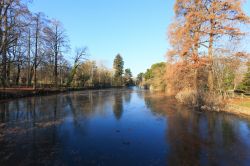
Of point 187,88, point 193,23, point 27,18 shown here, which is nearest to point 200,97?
point 187,88

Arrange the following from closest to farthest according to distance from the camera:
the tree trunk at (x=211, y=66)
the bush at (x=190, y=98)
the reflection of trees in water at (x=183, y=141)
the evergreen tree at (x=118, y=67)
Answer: the reflection of trees in water at (x=183, y=141) → the tree trunk at (x=211, y=66) → the bush at (x=190, y=98) → the evergreen tree at (x=118, y=67)

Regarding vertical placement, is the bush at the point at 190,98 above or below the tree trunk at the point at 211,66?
below

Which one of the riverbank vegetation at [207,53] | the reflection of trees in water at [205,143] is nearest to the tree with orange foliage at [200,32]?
the riverbank vegetation at [207,53]

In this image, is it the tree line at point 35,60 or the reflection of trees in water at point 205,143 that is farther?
the tree line at point 35,60

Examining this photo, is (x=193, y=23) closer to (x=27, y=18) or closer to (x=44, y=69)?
(x=27, y=18)

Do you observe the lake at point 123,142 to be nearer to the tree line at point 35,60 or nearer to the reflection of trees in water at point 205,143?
the reflection of trees in water at point 205,143

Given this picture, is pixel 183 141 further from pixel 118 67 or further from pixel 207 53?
pixel 118 67

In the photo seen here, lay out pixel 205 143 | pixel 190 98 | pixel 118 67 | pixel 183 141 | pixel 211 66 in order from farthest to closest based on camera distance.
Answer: pixel 118 67
pixel 190 98
pixel 211 66
pixel 183 141
pixel 205 143

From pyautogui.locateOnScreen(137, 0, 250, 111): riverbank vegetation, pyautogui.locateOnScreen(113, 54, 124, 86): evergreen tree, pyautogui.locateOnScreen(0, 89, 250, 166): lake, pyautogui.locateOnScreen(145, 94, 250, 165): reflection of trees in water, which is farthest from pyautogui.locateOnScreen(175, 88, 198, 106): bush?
pyautogui.locateOnScreen(113, 54, 124, 86): evergreen tree

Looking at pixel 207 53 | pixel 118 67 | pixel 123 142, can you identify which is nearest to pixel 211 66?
pixel 207 53

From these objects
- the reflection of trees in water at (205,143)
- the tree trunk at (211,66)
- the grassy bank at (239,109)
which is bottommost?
the reflection of trees in water at (205,143)

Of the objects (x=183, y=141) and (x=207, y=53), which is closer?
(x=183, y=141)

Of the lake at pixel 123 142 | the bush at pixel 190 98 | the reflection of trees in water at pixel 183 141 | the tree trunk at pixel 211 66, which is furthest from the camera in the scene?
the bush at pixel 190 98

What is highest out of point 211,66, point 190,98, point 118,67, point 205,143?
point 118,67
